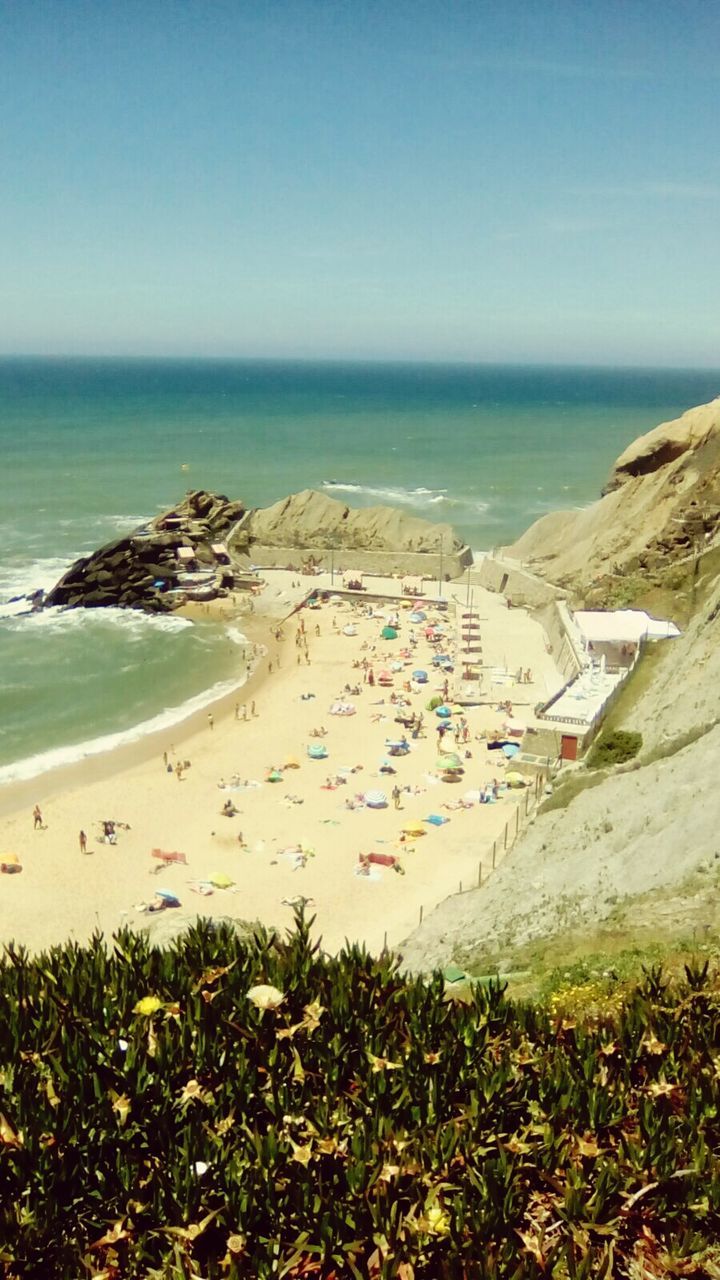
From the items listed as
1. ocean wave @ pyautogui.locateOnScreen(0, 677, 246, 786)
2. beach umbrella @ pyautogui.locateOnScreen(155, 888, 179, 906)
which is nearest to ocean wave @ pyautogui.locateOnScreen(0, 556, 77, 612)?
ocean wave @ pyautogui.locateOnScreen(0, 677, 246, 786)

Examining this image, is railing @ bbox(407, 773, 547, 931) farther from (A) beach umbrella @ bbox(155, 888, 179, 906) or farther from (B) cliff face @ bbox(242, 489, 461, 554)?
(B) cliff face @ bbox(242, 489, 461, 554)

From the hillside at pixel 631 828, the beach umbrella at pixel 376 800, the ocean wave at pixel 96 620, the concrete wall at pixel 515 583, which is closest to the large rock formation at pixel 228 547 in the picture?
the ocean wave at pixel 96 620

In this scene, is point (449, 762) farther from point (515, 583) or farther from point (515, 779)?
point (515, 583)

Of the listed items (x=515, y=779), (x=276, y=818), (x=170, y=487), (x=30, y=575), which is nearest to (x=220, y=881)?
(x=276, y=818)

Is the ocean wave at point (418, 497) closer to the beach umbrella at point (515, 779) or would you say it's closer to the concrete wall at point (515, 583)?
the concrete wall at point (515, 583)

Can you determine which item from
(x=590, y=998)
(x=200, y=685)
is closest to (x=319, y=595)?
(x=200, y=685)

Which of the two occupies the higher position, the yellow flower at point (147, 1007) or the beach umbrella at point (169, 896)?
the yellow flower at point (147, 1007)
